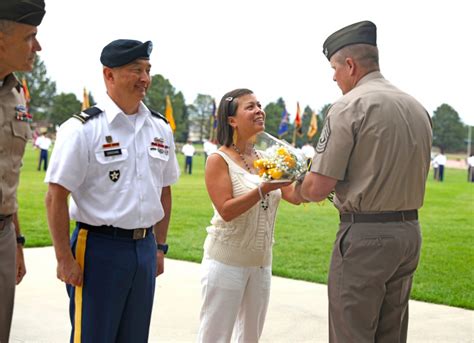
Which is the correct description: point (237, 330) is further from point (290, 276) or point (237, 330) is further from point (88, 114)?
point (290, 276)

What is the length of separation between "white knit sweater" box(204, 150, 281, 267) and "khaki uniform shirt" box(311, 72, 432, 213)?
703mm

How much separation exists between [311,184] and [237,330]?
117 cm

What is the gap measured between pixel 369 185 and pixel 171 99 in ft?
294

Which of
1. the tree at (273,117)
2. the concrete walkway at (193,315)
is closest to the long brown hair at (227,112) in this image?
the concrete walkway at (193,315)

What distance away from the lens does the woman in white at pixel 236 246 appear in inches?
162

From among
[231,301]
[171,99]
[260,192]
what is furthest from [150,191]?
[171,99]

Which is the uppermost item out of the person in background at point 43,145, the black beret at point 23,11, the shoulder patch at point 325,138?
the black beret at point 23,11

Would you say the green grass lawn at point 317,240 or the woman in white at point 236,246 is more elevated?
the woman in white at point 236,246

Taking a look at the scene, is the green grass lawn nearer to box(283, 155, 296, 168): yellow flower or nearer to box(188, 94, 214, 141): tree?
box(283, 155, 296, 168): yellow flower

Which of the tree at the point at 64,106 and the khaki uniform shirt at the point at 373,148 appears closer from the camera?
the khaki uniform shirt at the point at 373,148

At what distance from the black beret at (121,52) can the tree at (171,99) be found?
3324 inches

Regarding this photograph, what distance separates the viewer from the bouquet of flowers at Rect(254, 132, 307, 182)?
3.84 m

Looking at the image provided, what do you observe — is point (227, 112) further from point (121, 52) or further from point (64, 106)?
point (64, 106)

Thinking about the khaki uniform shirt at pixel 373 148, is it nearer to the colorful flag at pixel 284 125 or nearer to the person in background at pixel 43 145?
the person in background at pixel 43 145
